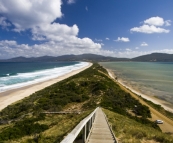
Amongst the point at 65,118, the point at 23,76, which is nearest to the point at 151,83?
the point at 65,118

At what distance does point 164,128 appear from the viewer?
60.0ft

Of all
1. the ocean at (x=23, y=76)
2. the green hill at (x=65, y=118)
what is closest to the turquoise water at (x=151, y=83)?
the green hill at (x=65, y=118)

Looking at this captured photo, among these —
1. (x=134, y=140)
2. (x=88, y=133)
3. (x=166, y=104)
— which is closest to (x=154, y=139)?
(x=134, y=140)

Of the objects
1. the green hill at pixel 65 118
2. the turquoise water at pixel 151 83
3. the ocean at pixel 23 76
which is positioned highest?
the green hill at pixel 65 118

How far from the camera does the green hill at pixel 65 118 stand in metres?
8.27

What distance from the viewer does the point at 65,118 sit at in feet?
46.5

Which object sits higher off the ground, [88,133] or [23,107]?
[88,133]

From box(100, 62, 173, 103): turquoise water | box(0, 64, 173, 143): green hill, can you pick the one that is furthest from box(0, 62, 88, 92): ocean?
box(100, 62, 173, 103): turquoise water

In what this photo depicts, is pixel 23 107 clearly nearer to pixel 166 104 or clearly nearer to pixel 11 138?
pixel 11 138

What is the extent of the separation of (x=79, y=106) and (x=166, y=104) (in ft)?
65.2

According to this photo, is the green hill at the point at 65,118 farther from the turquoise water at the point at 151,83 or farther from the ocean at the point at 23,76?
the ocean at the point at 23,76

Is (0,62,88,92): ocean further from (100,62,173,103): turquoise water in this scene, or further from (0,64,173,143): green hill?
(100,62,173,103): turquoise water

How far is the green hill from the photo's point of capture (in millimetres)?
8273

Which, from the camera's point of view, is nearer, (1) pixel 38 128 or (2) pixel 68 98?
(1) pixel 38 128
